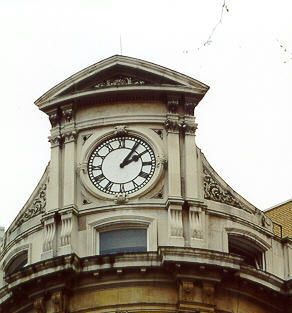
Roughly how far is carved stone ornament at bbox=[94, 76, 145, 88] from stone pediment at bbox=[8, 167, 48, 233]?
3.38m

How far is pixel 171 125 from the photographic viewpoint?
4744cm

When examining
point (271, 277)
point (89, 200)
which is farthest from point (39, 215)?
point (271, 277)

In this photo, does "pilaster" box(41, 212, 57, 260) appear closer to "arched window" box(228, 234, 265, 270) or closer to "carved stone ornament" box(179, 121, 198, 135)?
"carved stone ornament" box(179, 121, 198, 135)

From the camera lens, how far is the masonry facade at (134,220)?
44.4 meters

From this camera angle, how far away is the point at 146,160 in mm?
47375

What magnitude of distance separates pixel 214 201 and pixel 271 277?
313cm

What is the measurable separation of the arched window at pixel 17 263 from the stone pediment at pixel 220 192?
6.16 meters

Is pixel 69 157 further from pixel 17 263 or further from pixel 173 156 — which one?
pixel 17 263

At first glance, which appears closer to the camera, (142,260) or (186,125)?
(142,260)

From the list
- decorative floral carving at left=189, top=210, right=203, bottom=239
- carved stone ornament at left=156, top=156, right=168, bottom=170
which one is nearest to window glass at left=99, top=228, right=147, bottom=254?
decorative floral carving at left=189, top=210, right=203, bottom=239

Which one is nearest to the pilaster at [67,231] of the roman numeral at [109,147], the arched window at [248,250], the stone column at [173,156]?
the roman numeral at [109,147]

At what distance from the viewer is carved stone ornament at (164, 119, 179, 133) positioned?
4744 cm

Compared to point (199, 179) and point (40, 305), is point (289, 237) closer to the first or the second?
point (199, 179)

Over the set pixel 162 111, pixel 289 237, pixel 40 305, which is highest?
pixel 162 111
